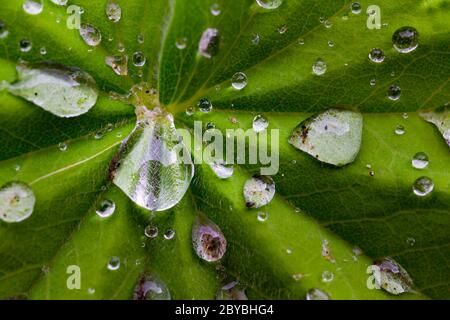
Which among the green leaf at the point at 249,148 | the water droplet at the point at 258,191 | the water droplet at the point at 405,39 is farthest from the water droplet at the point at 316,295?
the water droplet at the point at 405,39

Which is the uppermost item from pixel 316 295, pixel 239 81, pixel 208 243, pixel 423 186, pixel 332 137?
pixel 239 81

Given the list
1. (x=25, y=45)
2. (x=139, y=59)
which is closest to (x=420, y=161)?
(x=139, y=59)

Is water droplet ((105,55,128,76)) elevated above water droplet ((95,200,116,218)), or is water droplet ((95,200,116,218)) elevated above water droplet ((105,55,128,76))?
water droplet ((105,55,128,76))

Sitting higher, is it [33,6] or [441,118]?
[33,6]

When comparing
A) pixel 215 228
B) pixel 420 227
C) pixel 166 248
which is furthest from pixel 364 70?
pixel 166 248

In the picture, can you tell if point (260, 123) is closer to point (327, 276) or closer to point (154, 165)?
point (154, 165)

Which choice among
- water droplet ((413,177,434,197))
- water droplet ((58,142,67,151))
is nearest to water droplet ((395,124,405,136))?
water droplet ((413,177,434,197))

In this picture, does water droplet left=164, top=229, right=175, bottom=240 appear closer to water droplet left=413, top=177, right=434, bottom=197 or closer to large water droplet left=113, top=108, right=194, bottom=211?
large water droplet left=113, top=108, right=194, bottom=211
